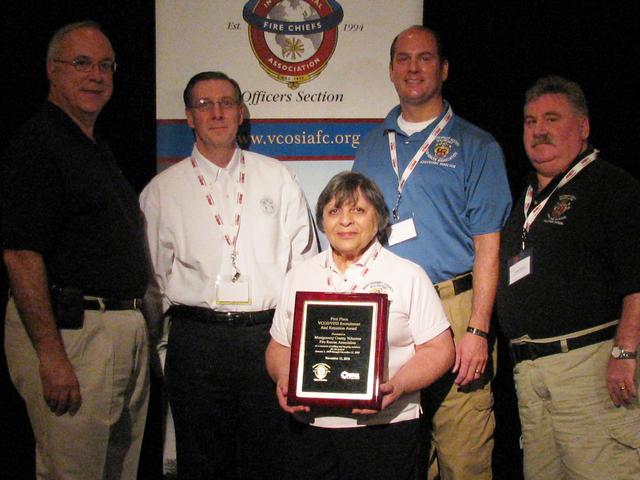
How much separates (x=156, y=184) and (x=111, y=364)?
0.87 metres

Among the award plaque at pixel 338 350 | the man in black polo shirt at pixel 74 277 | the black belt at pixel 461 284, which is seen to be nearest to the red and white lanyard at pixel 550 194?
the black belt at pixel 461 284

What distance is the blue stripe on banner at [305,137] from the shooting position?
3178 mm

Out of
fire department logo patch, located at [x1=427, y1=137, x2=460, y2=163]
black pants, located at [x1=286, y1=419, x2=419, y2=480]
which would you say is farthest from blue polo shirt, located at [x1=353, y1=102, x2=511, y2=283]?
black pants, located at [x1=286, y1=419, x2=419, y2=480]

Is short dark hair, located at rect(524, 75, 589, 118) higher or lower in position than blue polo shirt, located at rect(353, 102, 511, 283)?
higher

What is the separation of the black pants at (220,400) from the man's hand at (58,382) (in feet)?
1.76

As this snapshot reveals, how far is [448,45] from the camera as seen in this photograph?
10.9 feet

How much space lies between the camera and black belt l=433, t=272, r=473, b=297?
2635mm

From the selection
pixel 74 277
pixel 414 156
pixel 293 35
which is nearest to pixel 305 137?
pixel 293 35

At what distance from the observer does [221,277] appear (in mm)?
2742

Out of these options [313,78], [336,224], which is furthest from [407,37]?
[336,224]

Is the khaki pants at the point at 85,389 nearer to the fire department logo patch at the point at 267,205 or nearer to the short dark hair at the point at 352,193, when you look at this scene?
the fire department logo patch at the point at 267,205

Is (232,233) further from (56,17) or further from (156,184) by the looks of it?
(56,17)

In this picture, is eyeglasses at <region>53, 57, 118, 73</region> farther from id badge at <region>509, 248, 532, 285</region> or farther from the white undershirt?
id badge at <region>509, 248, 532, 285</region>

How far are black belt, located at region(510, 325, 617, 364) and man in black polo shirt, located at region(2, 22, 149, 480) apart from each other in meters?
1.54
